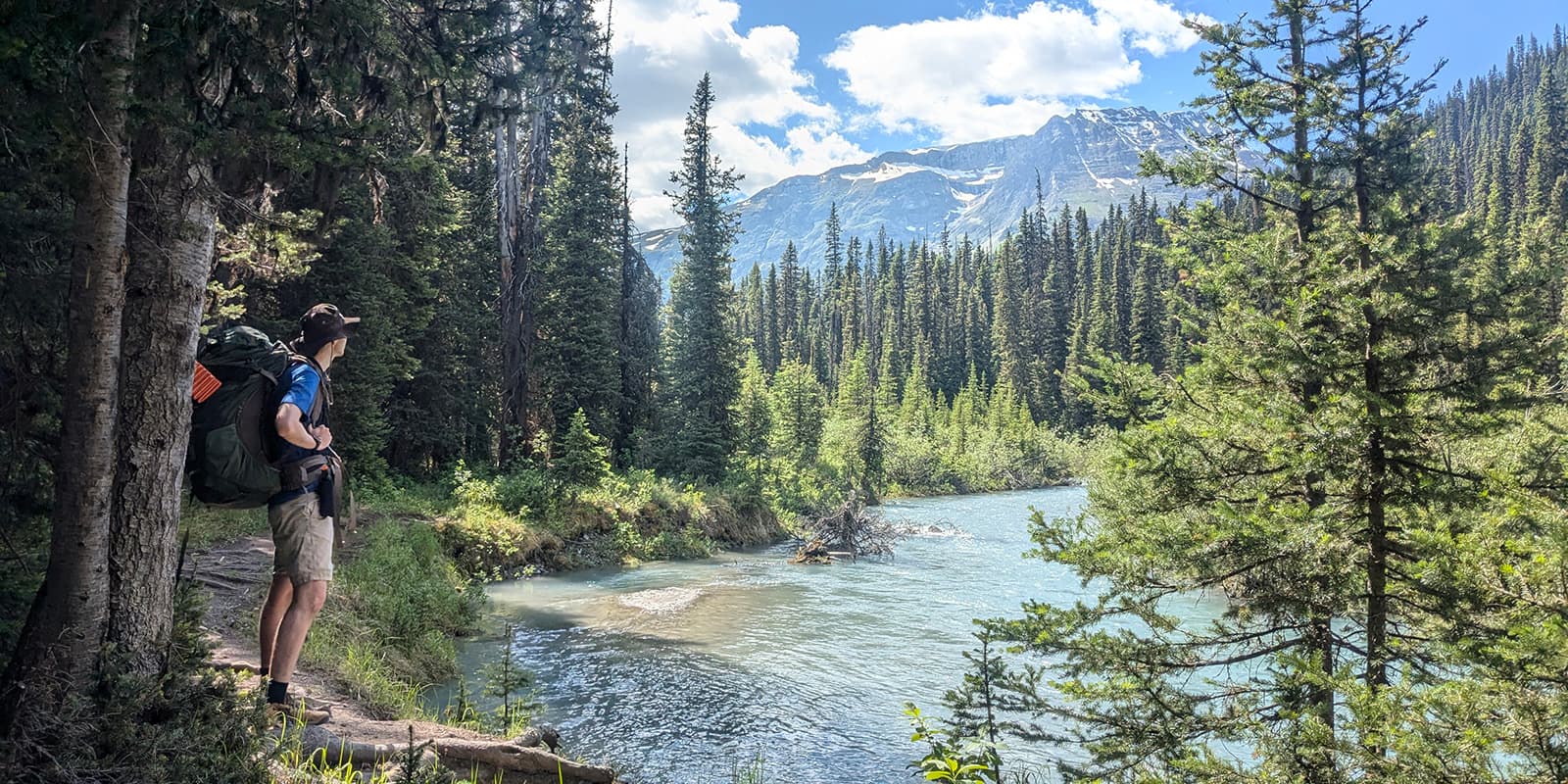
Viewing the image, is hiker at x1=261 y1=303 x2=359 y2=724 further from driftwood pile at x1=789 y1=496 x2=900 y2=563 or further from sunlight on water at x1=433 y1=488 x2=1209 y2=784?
driftwood pile at x1=789 y1=496 x2=900 y2=563

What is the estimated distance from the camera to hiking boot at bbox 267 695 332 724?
4105 mm

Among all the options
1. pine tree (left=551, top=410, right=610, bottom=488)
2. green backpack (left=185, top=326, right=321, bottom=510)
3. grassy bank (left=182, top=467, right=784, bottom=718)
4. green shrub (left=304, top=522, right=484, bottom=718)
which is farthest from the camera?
pine tree (left=551, top=410, right=610, bottom=488)

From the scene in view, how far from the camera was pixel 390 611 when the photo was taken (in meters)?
9.26

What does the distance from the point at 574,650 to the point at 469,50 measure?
25.6ft

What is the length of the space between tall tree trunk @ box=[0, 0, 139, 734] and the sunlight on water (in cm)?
448

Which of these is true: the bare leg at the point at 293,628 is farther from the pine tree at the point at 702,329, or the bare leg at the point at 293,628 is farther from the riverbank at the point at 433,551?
the pine tree at the point at 702,329

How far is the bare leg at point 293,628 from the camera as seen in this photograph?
426 centimetres

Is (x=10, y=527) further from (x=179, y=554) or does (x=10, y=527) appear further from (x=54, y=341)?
(x=179, y=554)

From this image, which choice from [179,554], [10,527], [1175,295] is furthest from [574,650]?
[1175,295]

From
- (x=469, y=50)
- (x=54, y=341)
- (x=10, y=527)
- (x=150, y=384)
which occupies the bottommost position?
(x=10, y=527)

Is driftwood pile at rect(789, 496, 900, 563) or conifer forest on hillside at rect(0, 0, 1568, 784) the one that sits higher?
conifer forest on hillside at rect(0, 0, 1568, 784)

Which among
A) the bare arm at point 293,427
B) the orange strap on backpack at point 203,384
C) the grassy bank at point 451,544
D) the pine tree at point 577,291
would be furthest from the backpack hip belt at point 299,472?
the pine tree at point 577,291

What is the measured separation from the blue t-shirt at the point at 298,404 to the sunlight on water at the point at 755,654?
12.9 ft

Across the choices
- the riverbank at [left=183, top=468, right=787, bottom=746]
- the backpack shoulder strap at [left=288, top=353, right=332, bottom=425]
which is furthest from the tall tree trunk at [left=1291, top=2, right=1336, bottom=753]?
the riverbank at [left=183, top=468, right=787, bottom=746]
